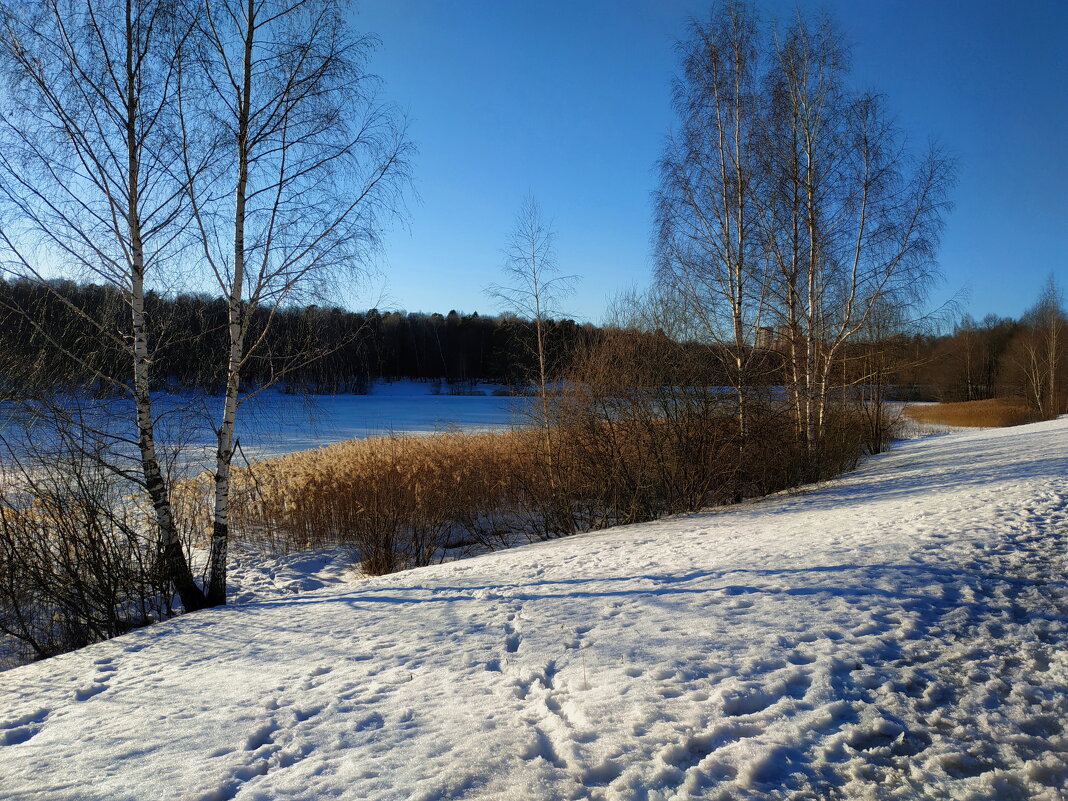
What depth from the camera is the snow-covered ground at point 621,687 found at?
2.41 metres

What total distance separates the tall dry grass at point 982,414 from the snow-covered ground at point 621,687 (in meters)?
31.9

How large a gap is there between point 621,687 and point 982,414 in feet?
134

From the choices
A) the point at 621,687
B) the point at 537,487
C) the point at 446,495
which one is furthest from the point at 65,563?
the point at 537,487

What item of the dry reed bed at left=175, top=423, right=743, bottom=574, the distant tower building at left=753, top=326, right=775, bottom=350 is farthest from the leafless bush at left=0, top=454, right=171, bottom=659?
the distant tower building at left=753, top=326, right=775, bottom=350

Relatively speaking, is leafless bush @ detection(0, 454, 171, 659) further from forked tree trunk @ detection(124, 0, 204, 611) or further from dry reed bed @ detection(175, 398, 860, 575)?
dry reed bed @ detection(175, 398, 860, 575)

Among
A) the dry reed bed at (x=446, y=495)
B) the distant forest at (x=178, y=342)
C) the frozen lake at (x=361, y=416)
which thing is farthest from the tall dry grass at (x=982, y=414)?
the distant forest at (x=178, y=342)

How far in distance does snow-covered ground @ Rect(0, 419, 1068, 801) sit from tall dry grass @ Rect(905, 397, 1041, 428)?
31.9m

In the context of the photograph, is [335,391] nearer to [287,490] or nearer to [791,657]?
[287,490]

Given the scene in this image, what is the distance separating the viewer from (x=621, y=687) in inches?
121

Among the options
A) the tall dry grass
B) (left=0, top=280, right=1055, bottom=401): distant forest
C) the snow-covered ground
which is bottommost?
the tall dry grass

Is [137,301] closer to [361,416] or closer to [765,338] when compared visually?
[765,338]

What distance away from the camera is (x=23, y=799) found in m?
2.57

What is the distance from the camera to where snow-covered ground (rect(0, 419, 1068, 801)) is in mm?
2412

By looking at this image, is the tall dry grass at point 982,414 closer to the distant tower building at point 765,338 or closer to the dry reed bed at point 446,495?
the distant tower building at point 765,338
